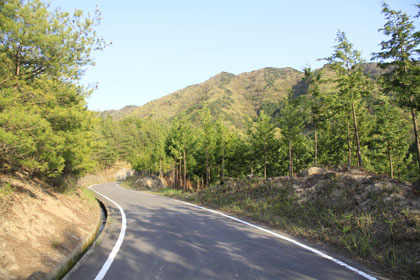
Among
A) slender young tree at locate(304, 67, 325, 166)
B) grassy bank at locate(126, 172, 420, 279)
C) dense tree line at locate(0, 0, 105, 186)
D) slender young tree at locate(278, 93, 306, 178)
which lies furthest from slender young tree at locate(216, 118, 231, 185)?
dense tree line at locate(0, 0, 105, 186)

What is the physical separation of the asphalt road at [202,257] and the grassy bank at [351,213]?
902 millimetres

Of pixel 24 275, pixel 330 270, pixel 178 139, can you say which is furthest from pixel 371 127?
pixel 24 275

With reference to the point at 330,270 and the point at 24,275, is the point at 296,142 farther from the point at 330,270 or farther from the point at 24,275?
the point at 24,275

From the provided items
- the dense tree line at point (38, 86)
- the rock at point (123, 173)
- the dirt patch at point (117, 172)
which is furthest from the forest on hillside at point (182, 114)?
the rock at point (123, 173)

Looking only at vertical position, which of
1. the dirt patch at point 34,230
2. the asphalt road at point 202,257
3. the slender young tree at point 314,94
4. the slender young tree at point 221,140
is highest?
the slender young tree at point 314,94

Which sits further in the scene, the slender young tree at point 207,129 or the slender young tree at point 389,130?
the slender young tree at point 207,129

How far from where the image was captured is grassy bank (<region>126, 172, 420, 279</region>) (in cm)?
468

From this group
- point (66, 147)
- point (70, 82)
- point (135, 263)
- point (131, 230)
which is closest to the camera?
point (135, 263)

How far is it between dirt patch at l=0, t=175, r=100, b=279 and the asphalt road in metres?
0.64

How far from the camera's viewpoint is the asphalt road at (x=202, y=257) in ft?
13.0

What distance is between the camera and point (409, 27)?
1409 cm

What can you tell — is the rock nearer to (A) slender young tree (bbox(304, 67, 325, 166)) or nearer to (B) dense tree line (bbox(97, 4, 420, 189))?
(B) dense tree line (bbox(97, 4, 420, 189))

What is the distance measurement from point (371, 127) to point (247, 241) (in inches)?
1119

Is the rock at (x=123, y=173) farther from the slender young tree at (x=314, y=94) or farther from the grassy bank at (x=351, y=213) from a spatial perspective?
the grassy bank at (x=351, y=213)
